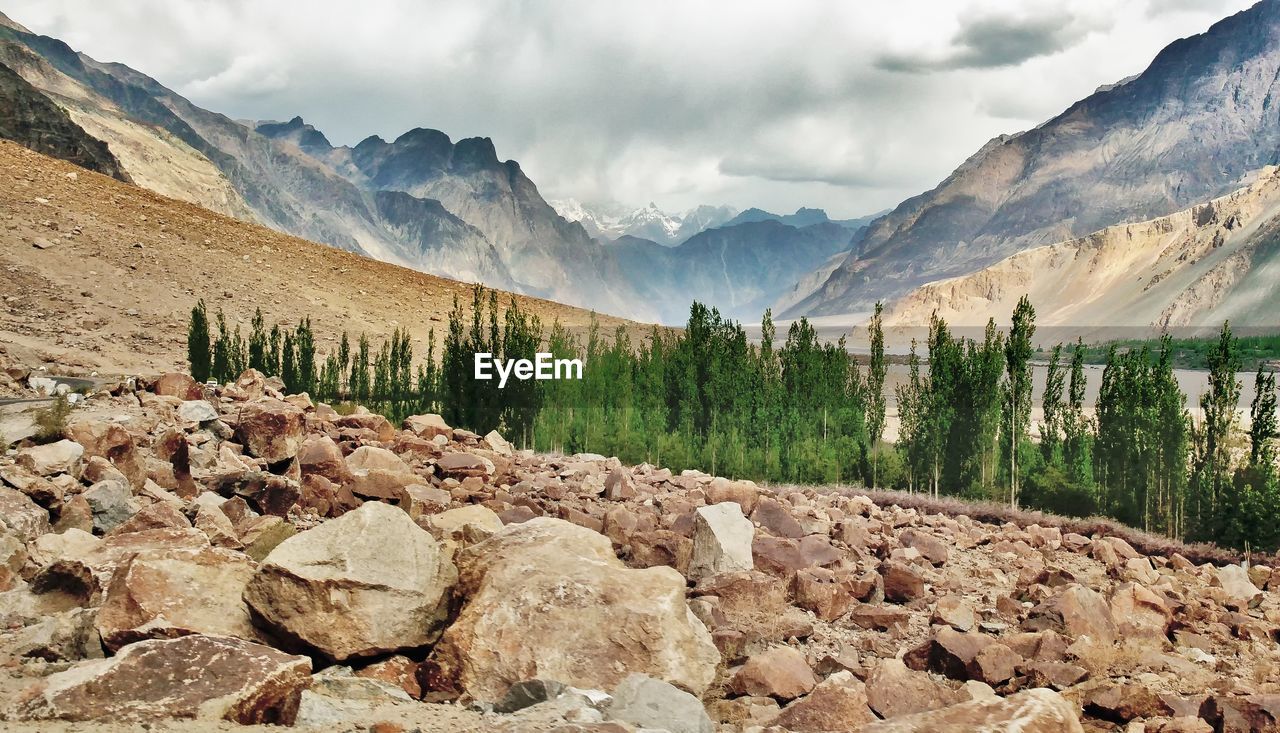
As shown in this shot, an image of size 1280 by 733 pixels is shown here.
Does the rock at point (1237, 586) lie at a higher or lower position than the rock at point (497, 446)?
lower

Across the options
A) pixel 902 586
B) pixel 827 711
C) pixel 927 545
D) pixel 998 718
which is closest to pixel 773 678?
pixel 827 711

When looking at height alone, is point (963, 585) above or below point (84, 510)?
below

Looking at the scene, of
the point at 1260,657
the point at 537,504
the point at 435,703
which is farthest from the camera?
the point at 537,504

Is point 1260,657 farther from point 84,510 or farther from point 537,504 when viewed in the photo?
point 84,510

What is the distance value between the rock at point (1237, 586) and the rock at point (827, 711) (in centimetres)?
899

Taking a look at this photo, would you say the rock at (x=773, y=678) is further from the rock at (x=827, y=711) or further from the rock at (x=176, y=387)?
the rock at (x=176, y=387)

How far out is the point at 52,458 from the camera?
12984 millimetres

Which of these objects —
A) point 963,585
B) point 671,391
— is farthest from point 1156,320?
point 963,585

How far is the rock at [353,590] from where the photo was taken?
8367 mm

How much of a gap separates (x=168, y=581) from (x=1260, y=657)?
493 inches

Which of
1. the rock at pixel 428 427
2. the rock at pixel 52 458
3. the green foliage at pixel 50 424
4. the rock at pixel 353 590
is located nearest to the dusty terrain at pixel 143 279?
the rock at pixel 428 427

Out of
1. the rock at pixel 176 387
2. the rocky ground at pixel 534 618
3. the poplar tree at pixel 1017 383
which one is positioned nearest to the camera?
the rocky ground at pixel 534 618

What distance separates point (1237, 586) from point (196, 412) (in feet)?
61.8

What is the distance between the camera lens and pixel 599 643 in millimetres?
8500
